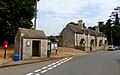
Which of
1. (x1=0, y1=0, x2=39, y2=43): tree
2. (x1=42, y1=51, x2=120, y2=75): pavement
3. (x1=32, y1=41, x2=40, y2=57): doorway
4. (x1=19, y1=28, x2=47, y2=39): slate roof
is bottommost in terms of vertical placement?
(x1=42, y1=51, x2=120, y2=75): pavement

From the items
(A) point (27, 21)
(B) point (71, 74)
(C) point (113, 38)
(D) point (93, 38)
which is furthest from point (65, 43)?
(B) point (71, 74)

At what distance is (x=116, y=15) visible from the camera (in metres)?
138

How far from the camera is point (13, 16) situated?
4600 centimetres

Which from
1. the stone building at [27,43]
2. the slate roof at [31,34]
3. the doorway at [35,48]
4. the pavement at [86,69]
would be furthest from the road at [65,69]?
the doorway at [35,48]

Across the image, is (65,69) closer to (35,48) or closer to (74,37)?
(35,48)

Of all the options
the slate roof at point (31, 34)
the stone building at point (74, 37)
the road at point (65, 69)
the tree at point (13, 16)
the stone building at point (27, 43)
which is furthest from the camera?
the stone building at point (74, 37)

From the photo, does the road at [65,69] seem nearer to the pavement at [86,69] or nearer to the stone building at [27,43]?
the pavement at [86,69]

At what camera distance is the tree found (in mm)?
44656

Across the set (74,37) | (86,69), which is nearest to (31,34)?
(86,69)

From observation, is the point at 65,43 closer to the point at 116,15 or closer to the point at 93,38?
the point at 93,38

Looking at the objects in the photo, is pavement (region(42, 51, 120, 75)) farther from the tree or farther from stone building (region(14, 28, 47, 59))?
the tree

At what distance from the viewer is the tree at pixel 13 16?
44.7m

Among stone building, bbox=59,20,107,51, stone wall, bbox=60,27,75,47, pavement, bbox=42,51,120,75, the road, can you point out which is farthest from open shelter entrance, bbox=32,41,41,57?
stone wall, bbox=60,27,75,47

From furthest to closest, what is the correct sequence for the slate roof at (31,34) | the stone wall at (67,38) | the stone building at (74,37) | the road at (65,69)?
1. the stone wall at (67,38)
2. the stone building at (74,37)
3. the slate roof at (31,34)
4. the road at (65,69)
